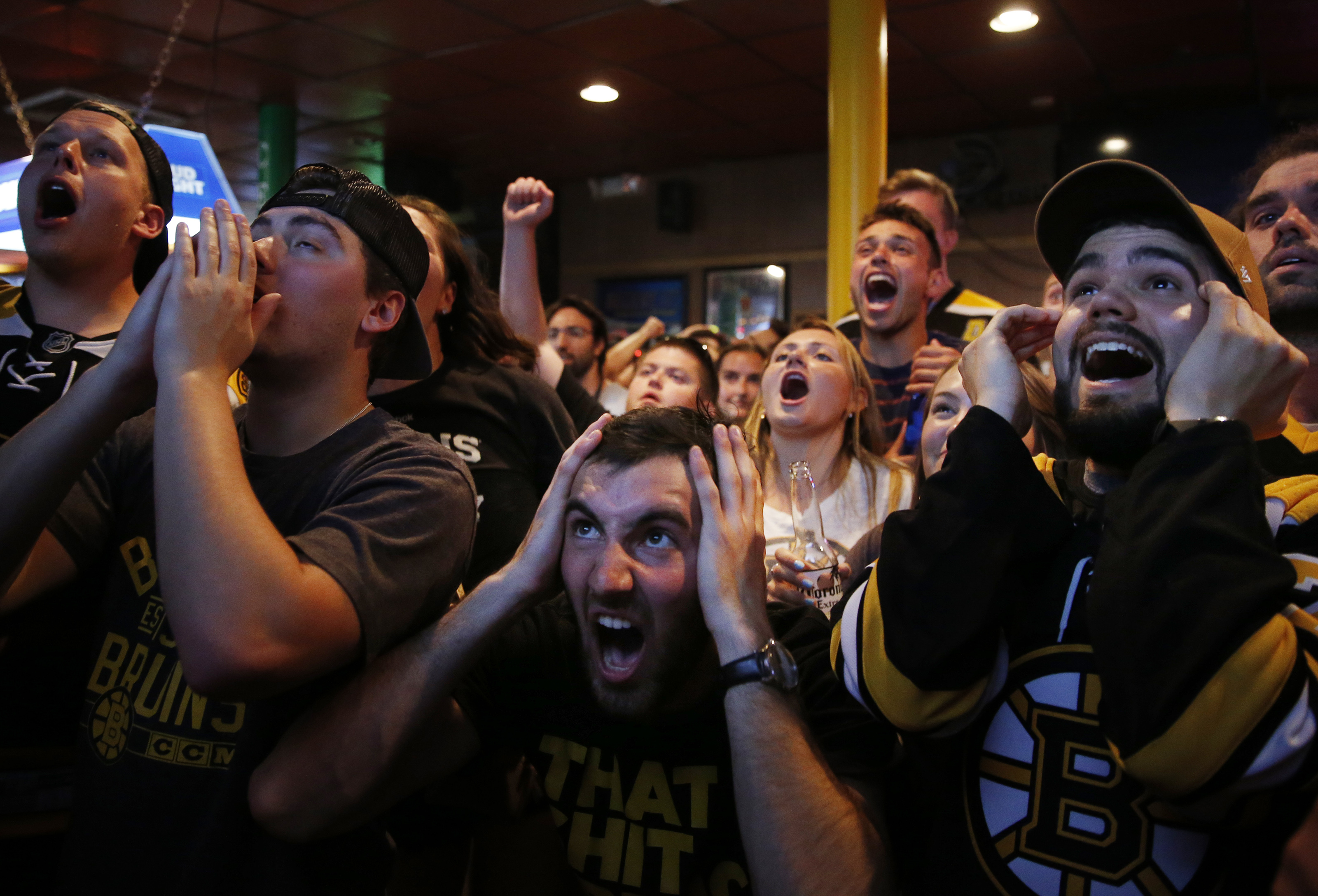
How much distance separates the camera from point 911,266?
131 inches

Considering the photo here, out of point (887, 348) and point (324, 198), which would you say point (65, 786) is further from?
point (887, 348)

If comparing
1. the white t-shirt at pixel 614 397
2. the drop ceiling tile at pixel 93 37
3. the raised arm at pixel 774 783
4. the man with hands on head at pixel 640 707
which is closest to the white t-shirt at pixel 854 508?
the man with hands on head at pixel 640 707

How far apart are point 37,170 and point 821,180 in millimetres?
6778

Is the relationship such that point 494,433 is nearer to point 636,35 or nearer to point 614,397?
point 614,397

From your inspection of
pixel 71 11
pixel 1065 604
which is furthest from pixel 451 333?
pixel 71 11

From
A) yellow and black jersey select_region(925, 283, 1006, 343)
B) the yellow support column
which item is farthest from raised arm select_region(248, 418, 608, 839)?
the yellow support column

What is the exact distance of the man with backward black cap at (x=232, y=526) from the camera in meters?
1.05

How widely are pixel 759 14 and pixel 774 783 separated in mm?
4569

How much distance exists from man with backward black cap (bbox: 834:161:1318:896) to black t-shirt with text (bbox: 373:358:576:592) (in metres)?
0.98

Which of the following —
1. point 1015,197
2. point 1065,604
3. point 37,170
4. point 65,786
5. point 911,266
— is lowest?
point 65,786

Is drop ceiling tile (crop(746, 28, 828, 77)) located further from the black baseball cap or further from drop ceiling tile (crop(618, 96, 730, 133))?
the black baseball cap

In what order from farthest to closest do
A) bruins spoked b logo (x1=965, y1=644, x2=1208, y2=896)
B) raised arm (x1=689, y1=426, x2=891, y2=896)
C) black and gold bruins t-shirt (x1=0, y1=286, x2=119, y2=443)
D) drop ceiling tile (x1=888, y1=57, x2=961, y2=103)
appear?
drop ceiling tile (x1=888, y1=57, x2=961, y2=103)
black and gold bruins t-shirt (x1=0, y1=286, x2=119, y2=443)
raised arm (x1=689, y1=426, x2=891, y2=896)
bruins spoked b logo (x1=965, y1=644, x2=1208, y2=896)

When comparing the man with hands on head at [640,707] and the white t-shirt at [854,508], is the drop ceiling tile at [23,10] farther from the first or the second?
the man with hands on head at [640,707]

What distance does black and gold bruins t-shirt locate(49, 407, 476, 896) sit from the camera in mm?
1187
